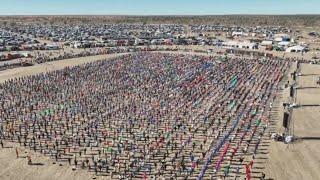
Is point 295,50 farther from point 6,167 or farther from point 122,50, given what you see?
point 6,167

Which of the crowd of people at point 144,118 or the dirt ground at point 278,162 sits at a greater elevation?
the crowd of people at point 144,118

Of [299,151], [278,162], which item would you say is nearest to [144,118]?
[278,162]

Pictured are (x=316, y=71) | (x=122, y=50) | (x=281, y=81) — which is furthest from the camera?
(x=122, y=50)

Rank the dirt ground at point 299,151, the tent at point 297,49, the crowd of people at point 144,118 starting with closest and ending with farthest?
the dirt ground at point 299,151
the crowd of people at point 144,118
the tent at point 297,49

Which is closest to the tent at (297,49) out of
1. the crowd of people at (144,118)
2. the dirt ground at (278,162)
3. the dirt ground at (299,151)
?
the crowd of people at (144,118)

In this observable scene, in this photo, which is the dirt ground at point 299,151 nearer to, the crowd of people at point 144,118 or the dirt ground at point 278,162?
the dirt ground at point 278,162

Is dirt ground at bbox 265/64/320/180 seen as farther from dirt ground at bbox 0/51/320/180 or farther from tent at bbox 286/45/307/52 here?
tent at bbox 286/45/307/52

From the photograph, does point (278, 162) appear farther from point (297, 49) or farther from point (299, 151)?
point (297, 49)

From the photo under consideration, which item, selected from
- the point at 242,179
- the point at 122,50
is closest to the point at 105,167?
the point at 242,179
